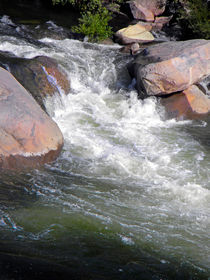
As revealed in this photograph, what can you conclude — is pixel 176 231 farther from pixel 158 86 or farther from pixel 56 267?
pixel 158 86

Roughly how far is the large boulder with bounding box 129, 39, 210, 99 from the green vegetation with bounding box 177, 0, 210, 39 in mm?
3723

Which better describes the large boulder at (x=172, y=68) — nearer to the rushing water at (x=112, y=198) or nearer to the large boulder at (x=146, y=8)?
the rushing water at (x=112, y=198)

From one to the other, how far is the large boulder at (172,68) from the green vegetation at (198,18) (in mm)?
3723

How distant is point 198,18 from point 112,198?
9.40m

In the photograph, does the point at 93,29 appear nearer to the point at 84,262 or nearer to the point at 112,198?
the point at 112,198

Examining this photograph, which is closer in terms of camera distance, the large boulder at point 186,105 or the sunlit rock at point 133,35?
the large boulder at point 186,105

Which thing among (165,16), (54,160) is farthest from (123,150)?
(165,16)

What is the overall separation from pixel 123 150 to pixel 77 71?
10.5 ft

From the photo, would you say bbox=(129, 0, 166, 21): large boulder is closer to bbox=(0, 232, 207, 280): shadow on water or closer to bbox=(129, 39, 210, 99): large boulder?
bbox=(129, 39, 210, 99): large boulder

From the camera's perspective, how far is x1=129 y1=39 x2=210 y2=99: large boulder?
7.45 m

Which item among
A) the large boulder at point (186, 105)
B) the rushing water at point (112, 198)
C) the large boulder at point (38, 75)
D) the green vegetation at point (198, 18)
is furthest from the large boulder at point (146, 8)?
the large boulder at point (38, 75)

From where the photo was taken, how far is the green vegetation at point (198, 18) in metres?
11.4

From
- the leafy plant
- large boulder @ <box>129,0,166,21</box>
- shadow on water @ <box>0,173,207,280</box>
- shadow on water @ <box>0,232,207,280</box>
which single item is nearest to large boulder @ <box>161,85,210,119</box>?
the leafy plant

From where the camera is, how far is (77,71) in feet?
27.6
